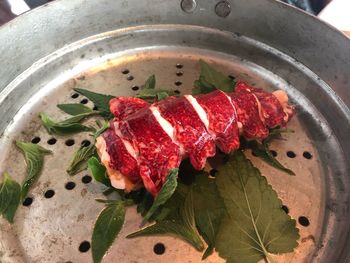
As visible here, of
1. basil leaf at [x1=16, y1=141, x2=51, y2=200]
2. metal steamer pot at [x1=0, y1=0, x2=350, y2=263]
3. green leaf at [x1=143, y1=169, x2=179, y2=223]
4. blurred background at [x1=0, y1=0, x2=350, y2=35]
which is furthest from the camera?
blurred background at [x1=0, y1=0, x2=350, y2=35]

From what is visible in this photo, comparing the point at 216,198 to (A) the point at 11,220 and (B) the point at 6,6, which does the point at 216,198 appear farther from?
(B) the point at 6,6

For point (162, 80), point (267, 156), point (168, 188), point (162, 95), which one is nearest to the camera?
point (168, 188)

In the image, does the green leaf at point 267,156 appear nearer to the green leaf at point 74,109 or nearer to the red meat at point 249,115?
the red meat at point 249,115

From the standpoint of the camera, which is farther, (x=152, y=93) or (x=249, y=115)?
(x=152, y=93)

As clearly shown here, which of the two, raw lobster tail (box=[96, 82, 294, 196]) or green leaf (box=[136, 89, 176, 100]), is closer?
raw lobster tail (box=[96, 82, 294, 196])

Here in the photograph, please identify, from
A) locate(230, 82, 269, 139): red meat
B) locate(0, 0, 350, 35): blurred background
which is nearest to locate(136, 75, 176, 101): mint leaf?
locate(230, 82, 269, 139): red meat

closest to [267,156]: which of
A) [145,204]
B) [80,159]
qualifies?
[145,204]

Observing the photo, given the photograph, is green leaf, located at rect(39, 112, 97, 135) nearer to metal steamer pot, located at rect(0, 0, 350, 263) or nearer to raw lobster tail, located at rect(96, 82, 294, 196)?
metal steamer pot, located at rect(0, 0, 350, 263)

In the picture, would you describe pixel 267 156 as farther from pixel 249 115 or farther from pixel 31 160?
pixel 31 160
